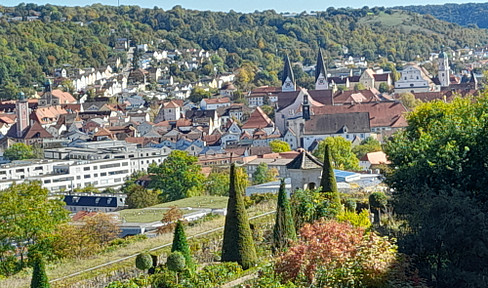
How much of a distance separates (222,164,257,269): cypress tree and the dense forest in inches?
4269

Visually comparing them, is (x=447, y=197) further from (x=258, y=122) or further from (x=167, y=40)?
(x=167, y=40)

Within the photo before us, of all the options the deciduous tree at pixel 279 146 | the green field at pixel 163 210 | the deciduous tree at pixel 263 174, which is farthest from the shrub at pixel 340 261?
the deciduous tree at pixel 279 146

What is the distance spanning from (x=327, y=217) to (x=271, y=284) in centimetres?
506

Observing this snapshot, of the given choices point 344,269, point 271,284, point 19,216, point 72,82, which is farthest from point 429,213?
point 72,82

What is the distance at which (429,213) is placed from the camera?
16.0 m

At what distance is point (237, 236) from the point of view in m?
16.4

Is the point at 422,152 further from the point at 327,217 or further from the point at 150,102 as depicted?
the point at 150,102

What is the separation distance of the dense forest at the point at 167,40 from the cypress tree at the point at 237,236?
4269 inches

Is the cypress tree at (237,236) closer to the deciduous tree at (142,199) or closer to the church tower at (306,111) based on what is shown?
the deciduous tree at (142,199)

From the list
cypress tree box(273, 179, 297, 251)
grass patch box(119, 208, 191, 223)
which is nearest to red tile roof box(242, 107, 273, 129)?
grass patch box(119, 208, 191, 223)

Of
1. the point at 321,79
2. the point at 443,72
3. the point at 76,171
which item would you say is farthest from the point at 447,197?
the point at 443,72

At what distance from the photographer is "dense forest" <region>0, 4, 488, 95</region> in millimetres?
136875

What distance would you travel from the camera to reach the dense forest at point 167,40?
137 metres

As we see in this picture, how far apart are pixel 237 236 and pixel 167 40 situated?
6247 inches
